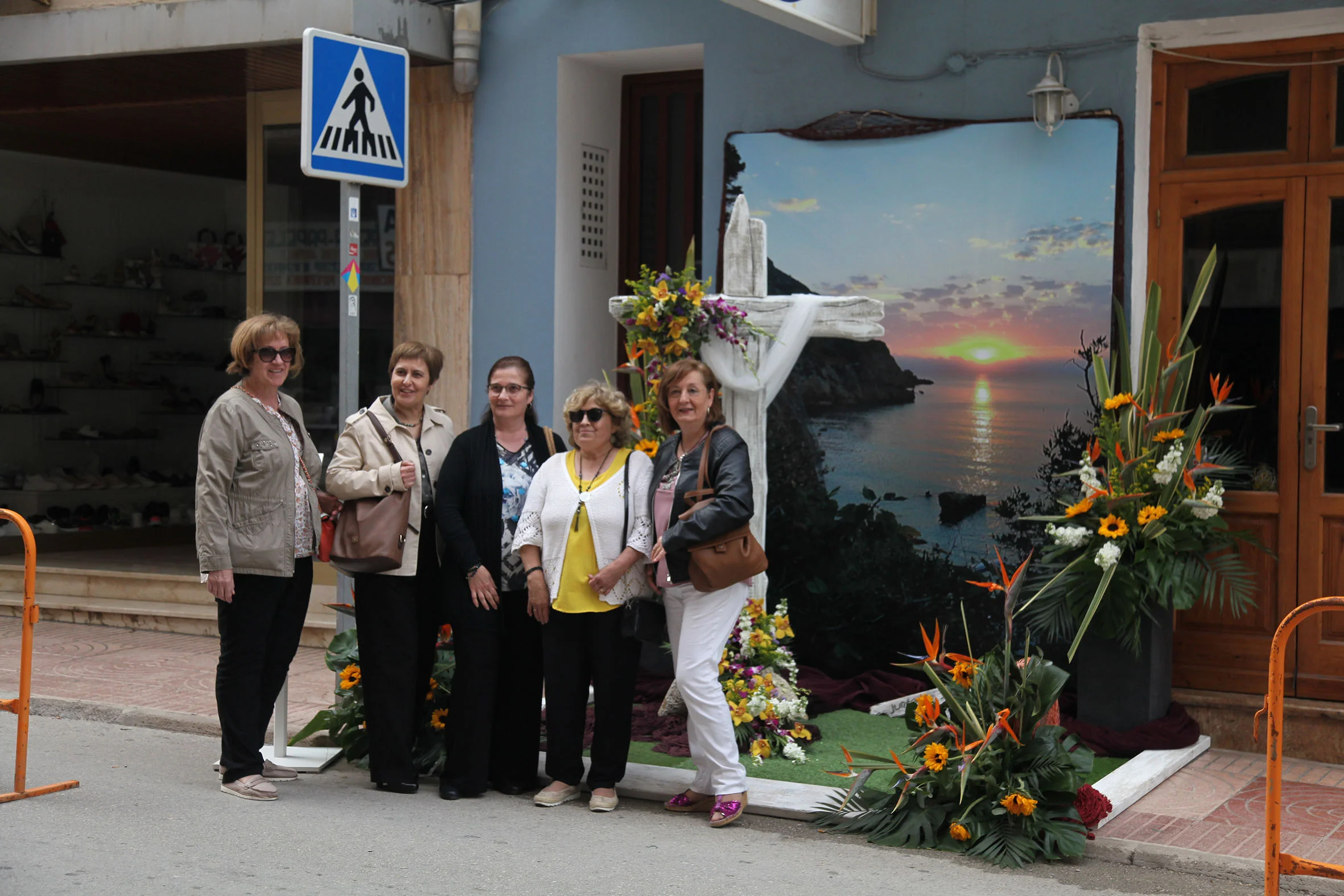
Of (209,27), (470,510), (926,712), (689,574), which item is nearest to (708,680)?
(689,574)

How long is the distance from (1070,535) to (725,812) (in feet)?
7.73

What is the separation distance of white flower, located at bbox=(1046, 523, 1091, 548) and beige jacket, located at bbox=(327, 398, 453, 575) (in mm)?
3024

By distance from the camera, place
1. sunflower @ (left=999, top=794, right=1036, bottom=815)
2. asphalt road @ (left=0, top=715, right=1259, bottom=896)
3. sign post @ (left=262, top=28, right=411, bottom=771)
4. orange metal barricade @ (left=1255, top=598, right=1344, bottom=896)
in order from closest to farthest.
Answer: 1. orange metal barricade @ (left=1255, top=598, right=1344, bottom=896)
2. asphalt road @ (left=0, top=715, right=1259, bottom=896)
3. sunflower @ (left=999, top=794, right=1036, bottom=815)
4. sign post @ (left=262, top=28, right=411, bottom=771)

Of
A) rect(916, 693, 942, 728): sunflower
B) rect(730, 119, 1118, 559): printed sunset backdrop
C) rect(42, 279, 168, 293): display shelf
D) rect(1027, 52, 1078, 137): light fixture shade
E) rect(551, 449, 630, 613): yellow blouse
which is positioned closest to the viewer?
rect(916, 693, 942, 728): sunflower

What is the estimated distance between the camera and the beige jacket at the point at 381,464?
6500 millimetres

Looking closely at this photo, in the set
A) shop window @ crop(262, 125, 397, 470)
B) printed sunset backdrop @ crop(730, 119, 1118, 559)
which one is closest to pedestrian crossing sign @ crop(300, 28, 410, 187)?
printed sunset backdrop @ crop(730, 119, 1118, 559)

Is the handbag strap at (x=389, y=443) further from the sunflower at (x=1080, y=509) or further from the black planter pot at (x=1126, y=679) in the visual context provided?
the black planter pot at (x=1126, y=679)

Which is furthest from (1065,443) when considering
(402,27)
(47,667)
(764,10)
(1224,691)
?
(47,667)

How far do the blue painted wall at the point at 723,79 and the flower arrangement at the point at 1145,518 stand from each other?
0.79 meters

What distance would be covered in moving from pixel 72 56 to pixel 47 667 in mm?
4103

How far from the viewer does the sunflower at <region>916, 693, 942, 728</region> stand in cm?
608

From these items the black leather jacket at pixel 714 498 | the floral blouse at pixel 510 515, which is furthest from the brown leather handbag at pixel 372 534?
the black leather jacket at pixel 714 498

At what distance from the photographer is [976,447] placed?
8.46m

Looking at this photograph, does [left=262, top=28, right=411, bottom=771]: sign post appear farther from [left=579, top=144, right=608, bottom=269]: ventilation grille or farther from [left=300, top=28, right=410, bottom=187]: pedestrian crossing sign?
[left=579, top=144, right=608, bottom=269]: ventilation grille
